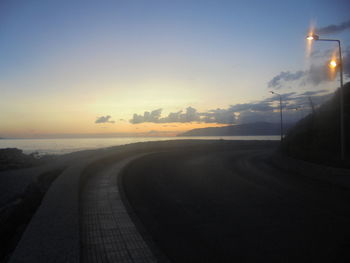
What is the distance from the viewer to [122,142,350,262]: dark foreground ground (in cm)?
673

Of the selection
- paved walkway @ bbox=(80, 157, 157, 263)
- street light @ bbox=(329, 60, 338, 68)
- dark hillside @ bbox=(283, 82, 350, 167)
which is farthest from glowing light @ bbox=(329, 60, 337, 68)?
paved walkway @ bbox=(80, 157, 157, 263)

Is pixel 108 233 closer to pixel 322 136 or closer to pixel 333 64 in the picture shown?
pixel 333 64

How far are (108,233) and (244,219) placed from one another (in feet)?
13.2

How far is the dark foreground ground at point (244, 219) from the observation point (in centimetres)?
673

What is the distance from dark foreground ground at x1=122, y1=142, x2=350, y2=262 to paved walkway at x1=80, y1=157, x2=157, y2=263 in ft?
1.67

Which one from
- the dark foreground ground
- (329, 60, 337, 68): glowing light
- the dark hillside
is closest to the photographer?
the dark foreground ground

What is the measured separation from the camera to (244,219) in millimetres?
9398

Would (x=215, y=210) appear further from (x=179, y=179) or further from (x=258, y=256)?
(x=179, y=179)

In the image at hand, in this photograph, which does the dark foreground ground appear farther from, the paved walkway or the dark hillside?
the dark hillside

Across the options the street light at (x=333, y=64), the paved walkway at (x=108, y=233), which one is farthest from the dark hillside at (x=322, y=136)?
the paved walkway at (x=108, y=233)

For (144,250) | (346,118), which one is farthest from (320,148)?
(144,250)

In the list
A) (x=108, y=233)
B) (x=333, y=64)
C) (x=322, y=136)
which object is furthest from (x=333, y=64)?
(x=108, y=233)

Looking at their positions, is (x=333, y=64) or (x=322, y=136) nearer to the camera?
(x=333, y=64)

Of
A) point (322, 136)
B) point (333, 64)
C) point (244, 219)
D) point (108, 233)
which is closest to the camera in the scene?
point (108, 233)
